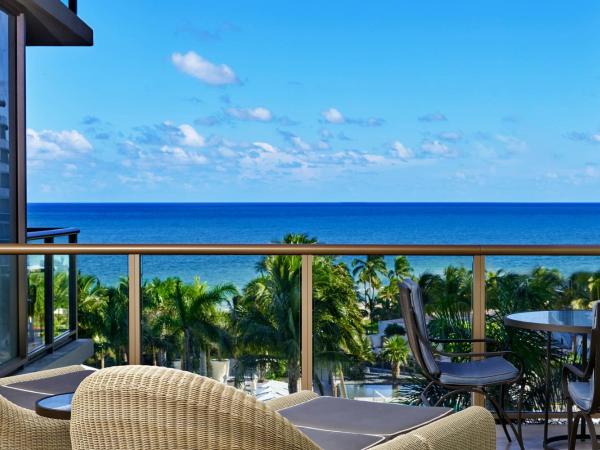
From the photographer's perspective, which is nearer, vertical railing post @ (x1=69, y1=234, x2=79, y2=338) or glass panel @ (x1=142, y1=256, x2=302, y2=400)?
glass panel @ (x1=142, y1=256, x2=302, y2=400)

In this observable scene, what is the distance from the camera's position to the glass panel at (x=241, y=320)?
437 centimetres

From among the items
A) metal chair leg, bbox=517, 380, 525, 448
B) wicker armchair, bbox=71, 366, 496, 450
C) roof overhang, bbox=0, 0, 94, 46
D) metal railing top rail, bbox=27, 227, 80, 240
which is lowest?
metal chair leg, bbox=517, 380, 525, 448

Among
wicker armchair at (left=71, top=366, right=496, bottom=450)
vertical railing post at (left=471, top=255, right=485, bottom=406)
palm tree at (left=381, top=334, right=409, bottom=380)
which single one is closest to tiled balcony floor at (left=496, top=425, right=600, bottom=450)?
vertical railing post at (left=471, top=255, right=485, bottom=406)

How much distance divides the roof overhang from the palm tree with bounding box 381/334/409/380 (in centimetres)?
389

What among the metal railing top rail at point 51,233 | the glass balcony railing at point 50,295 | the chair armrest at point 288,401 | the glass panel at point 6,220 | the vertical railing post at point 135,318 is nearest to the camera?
the chair armrest at point 288,401

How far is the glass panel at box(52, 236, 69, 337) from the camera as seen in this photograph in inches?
192

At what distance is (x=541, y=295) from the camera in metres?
4.33

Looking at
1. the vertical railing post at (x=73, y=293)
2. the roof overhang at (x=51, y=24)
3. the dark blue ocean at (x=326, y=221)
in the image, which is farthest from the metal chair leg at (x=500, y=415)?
the dark blue ocean at (x=326, y=221)

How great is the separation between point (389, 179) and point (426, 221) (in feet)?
6.88

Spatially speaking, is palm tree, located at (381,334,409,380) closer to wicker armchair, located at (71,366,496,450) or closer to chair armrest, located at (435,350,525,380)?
chair armrest, located at (435,350,525,380)

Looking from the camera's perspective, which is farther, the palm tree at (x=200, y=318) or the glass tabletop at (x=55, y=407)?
the palm tree at (x=200, y=318)

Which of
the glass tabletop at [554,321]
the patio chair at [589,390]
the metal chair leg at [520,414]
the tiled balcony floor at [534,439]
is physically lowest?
the tiled balcony floor at [534,439]

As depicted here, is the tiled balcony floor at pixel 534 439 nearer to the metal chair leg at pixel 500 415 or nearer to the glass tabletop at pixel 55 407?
the metal chair leg at pixel 500 415

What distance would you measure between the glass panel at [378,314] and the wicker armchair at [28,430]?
173cm
